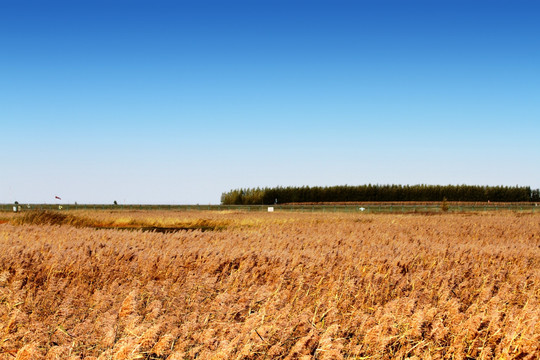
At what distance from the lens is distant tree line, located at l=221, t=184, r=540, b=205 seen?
111 metres

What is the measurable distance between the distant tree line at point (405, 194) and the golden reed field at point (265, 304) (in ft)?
327

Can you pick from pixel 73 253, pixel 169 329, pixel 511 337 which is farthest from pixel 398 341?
pixel 73 253

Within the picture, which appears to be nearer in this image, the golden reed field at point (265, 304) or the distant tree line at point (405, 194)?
the golden reed field at point (265, 304)

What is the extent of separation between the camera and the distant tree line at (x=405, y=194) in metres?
111

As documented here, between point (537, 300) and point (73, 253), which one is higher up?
point (73, 253)

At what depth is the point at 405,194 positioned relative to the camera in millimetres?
110812

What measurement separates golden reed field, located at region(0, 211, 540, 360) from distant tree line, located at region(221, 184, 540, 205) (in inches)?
3928

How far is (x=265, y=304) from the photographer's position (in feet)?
16.3

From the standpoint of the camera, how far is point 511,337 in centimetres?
405

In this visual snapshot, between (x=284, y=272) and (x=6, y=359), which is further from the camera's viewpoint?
(x=284, y=272)

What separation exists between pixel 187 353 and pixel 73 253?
527 cm

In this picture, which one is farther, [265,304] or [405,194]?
[405,194]

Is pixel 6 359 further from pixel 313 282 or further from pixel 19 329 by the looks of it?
pixel 313 282

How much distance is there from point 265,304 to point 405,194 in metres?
111
